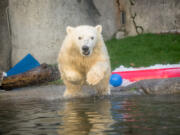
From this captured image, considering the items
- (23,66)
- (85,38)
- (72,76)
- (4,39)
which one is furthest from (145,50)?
(85,38)

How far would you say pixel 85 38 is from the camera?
5262mm

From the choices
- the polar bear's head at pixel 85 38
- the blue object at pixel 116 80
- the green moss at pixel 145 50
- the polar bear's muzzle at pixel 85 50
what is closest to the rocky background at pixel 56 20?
the green moss at pixel 145 50

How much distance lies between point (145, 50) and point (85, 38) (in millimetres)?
5574

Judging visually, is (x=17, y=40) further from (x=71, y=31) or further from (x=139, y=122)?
(x=139, y=122)

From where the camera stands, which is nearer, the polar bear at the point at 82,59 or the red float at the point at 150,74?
the polar bear at the point at 82,59

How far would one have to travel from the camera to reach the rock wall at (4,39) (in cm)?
1091

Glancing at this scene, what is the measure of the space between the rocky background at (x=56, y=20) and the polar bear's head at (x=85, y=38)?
526 centimetres

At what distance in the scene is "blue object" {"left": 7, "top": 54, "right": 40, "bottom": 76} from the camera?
9.44 m

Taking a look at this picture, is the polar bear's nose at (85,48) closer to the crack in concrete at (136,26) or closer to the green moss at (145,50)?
the green moss at (145,50)

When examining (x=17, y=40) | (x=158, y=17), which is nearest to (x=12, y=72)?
(x=17, y=40)

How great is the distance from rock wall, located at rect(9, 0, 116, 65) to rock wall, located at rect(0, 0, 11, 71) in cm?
20

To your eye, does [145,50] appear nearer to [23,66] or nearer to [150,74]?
[150,74]

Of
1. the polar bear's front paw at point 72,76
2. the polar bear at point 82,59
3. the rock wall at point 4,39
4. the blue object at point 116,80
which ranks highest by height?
the rock wall at point 4,39

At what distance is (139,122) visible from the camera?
3.01 meters
